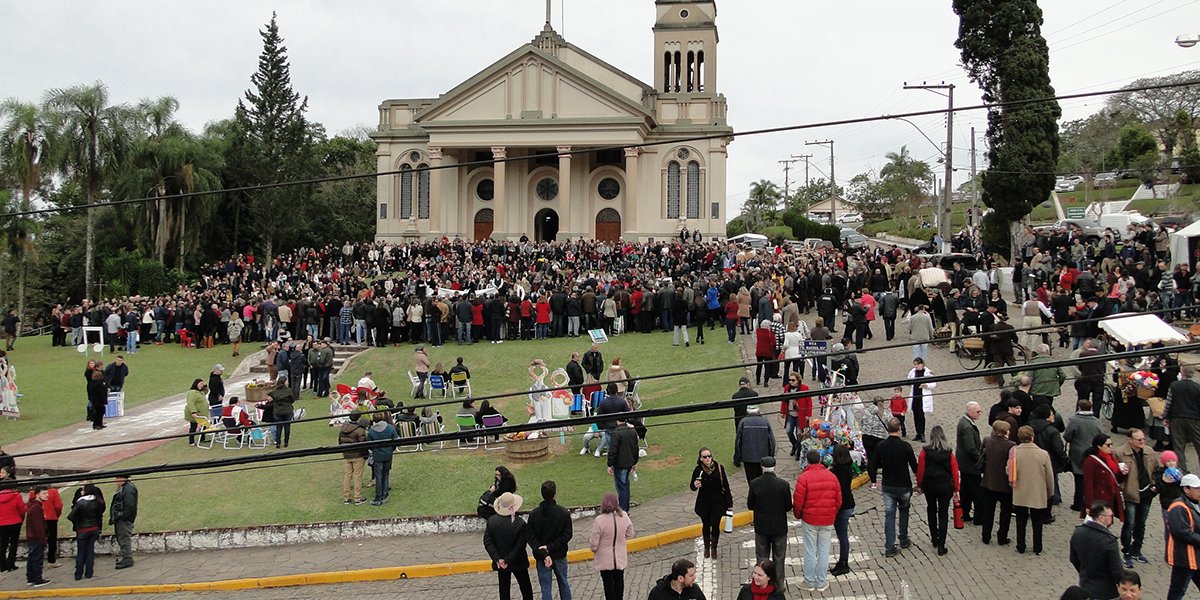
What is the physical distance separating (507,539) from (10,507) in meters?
8.49

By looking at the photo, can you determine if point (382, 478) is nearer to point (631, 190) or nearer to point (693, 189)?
point (631, 190)

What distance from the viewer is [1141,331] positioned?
605 inches

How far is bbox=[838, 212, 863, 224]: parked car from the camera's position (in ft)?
303

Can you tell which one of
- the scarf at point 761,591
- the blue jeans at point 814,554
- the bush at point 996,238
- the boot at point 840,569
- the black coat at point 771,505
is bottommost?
the boot at point 840,569

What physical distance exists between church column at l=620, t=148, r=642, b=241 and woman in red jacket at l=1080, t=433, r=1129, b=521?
133 ft

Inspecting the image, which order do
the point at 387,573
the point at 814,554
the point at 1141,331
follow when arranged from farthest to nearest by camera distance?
the point at 1141,331 < the point at 387,573 < the point at 814,554

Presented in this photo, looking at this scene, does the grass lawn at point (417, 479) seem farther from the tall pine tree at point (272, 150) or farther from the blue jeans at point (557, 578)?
the tall pine tree at point (272, 150)

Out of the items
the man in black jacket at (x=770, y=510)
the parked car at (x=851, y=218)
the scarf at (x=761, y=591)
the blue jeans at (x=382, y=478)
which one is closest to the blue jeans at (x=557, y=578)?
the man in black jacket at (x=770, y=510)

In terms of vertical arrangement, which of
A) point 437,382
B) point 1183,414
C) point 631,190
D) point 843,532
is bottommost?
point 843,532

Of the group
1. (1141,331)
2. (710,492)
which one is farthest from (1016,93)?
(710,492)

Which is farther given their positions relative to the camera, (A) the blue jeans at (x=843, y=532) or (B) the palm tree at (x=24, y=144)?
(B) the palm tree at (x=24, y=144)

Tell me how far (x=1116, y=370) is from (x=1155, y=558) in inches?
170

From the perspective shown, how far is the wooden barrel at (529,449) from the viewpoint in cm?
1638

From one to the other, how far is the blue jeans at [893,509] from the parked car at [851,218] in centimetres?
8213
